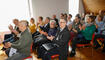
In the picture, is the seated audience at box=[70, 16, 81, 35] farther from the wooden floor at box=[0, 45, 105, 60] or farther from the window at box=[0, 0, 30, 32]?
the window at box=[0, 0, 30, 32]

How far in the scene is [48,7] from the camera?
5.45 meters

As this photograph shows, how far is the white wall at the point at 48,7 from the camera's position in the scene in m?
5.19

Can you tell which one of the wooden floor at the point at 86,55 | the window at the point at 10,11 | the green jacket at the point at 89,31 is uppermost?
the window at the point at 10,11

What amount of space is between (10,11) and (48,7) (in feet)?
6.20

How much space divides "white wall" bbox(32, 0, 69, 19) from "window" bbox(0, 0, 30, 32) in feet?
1.76

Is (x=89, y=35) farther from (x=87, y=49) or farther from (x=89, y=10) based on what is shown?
(x=89, y=10)

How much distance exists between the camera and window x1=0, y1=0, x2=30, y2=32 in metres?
4.61

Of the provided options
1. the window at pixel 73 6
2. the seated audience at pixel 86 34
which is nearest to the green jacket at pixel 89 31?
the seated audience at pixel 86 34

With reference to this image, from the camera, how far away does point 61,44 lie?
228 centimetres

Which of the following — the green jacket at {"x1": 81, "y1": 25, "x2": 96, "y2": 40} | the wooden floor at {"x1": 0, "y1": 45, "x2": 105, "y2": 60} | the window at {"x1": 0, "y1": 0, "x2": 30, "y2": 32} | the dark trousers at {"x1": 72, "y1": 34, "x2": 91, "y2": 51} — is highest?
the window at {"x1": 0, "y1": 0, "x2": 30, "y2": 32}

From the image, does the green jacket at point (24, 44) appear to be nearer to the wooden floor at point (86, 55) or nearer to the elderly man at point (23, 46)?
the elderly man at point (23, 46)

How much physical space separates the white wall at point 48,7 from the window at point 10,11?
21.2 inches

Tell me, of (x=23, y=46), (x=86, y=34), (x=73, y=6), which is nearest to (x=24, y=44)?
(x=23, y=46)

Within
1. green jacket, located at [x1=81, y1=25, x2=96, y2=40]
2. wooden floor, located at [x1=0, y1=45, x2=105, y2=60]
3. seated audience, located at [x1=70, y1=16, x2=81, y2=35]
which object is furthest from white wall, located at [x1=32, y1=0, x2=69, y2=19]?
green jacket, located at [x1=81, y1=25, x2=96, y2=40]
